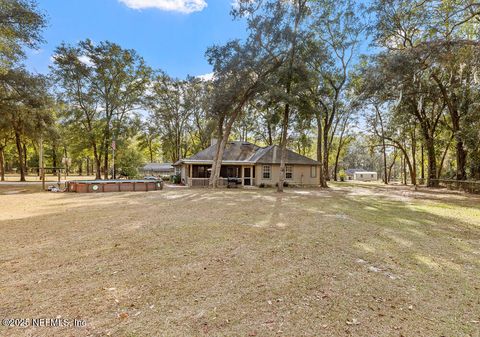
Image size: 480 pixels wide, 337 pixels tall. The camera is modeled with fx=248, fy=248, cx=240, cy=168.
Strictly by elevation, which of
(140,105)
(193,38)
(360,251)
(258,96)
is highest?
(193,38)

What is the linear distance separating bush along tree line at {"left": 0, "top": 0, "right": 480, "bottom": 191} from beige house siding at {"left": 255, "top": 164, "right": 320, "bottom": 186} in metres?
3.60

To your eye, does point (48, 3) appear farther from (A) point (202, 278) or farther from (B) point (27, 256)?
(A) point (202, 278)

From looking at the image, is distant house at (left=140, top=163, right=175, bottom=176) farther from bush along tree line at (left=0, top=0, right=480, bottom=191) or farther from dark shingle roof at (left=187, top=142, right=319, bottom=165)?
dark shingle roof at (left=187, top=142, right=319, bottom=165)

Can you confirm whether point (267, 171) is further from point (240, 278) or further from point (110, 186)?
point (240, 278)

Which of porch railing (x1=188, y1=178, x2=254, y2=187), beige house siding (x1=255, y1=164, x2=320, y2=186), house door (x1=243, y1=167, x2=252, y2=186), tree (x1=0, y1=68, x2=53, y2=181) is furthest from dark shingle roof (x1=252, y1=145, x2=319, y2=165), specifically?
tree (x1=0, y1=68, x2=53, y2=181)

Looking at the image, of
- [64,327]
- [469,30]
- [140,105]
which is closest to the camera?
[64,327]

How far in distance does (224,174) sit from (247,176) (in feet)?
8.15

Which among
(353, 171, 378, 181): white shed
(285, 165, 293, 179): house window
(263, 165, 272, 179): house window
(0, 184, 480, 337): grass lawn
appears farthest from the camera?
(353, 171, 378, 181): white shed

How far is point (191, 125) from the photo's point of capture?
35.7 metres

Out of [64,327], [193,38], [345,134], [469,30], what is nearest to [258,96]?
[193,38]

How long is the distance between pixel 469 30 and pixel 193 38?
20.5m

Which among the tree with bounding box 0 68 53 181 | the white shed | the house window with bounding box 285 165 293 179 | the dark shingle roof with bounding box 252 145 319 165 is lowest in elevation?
the white shed

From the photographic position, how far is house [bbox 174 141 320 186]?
73.2ft

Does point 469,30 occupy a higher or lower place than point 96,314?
higher
